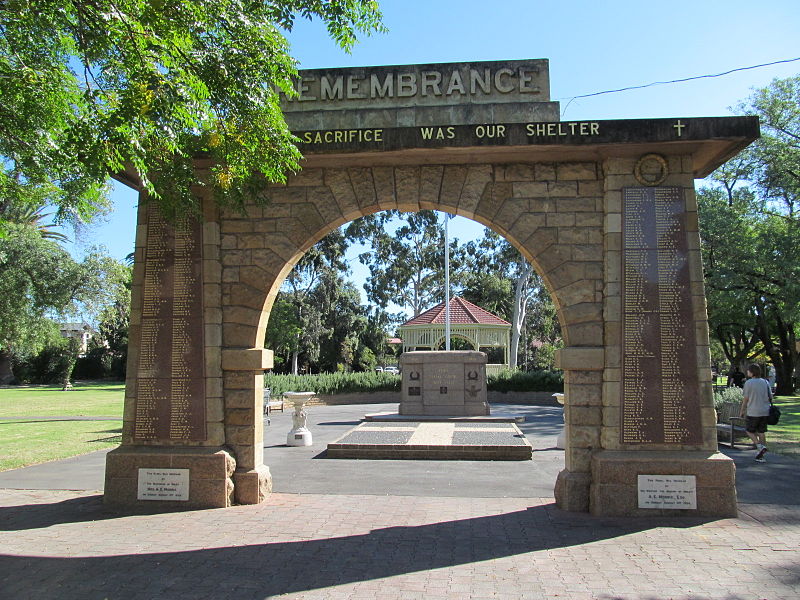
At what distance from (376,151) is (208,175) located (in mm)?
1962

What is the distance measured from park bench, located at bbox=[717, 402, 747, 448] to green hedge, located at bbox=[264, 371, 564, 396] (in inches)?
410

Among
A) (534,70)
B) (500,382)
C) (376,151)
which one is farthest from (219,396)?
(500,382)

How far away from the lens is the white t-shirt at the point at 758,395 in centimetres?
932

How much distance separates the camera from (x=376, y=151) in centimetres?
645

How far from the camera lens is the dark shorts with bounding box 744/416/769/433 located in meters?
9.46

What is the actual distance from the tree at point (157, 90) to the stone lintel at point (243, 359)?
1697mm

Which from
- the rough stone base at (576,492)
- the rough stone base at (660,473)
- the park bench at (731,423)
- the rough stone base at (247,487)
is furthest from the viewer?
the park bench at (731,423)

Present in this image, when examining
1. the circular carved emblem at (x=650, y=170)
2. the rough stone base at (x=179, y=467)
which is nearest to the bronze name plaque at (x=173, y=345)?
the rough stone base at (x=179, y=467)

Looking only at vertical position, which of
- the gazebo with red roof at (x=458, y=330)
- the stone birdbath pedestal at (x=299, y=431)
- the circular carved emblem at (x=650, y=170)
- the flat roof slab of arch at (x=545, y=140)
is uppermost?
the flat roof slab of arch at (x=545, y=140)

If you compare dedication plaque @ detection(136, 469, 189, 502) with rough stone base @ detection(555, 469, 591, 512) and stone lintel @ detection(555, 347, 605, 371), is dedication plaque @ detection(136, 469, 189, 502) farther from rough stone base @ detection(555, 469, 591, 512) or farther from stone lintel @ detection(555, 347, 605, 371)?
stone lintel @ detection(555, 347, 605, 371)

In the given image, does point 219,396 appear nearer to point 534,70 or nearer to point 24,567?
point 24,567

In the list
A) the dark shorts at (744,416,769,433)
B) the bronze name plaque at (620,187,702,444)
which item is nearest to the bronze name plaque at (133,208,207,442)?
the bronze name plaque at (620,187,702,444)

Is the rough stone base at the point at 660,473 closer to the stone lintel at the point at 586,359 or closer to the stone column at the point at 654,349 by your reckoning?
the stone column at the point at 654,349

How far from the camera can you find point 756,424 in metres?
9.52
